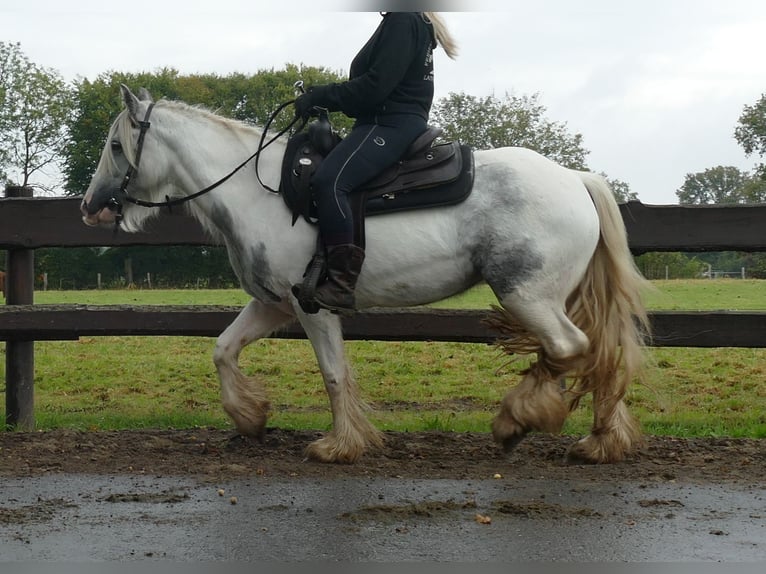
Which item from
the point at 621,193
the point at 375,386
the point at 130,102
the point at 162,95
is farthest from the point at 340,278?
the point at 162,95

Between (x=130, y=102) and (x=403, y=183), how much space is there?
1987 mm

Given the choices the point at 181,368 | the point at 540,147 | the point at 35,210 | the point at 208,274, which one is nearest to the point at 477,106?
the point at 540,147

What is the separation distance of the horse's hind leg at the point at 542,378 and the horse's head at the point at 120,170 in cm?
266

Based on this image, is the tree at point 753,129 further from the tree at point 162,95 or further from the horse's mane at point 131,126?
the horse's mane at point 131,126

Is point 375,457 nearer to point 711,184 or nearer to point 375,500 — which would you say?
point 375,500

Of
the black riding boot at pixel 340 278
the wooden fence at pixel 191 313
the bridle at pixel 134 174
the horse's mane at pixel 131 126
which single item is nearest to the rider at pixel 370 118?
the black riding boot at pixel 340 278

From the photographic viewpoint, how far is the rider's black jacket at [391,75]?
611cm

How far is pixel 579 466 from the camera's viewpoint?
622 centimetres

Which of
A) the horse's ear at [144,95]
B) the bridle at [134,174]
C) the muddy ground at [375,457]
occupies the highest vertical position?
the horse's ear at [144,95]

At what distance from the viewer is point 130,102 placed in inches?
263

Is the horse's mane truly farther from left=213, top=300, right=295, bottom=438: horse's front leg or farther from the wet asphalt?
the wet asphalt

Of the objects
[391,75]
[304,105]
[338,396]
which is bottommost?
[338,396]

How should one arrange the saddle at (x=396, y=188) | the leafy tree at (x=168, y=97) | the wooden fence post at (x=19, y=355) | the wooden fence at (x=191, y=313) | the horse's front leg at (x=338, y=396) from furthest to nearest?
the leafy tree at (x=168, y=97)
the wooden fence post at (x=19, y=355)
the wooden fence at (x=191, y=313)
the horse's front leg at (x=338, y=396)
the saddle at (x=396, y=188)

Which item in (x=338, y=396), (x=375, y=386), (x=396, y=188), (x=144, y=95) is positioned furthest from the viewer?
(x=375, y=386)
